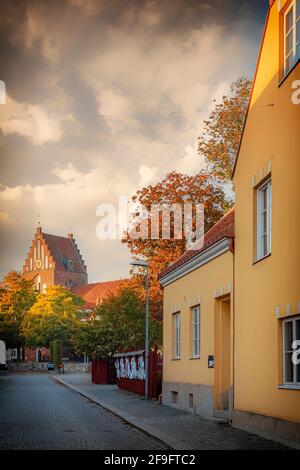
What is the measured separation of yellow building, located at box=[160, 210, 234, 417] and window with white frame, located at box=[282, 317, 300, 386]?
3.39 m

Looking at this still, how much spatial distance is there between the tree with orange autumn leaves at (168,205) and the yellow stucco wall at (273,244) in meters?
21.8

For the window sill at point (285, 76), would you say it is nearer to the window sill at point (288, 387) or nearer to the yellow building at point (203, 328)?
the yellow building at point (203, 328)

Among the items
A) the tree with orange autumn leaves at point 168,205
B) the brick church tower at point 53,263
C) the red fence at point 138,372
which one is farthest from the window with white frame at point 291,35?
the brick church tower at point 53,263

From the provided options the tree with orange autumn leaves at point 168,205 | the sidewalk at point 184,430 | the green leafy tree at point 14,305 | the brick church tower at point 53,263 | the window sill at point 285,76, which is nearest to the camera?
the sidewalk at point 184,430

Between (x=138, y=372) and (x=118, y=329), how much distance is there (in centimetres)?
1050

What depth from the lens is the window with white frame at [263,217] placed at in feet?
45.3

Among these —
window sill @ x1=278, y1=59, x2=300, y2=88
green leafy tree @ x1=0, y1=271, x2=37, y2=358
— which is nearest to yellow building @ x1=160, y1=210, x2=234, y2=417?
window sill @ x1=278, y1=59, x2=300, y2=88

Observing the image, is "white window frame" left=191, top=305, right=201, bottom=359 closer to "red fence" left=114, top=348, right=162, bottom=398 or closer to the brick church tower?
"red fence" left=114, top=348, right=162, bottom=398

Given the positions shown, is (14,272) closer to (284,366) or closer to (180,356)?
(180,356)

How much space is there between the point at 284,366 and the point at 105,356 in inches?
1111

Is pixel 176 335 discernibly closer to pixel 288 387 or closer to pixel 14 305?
pixel 288 387

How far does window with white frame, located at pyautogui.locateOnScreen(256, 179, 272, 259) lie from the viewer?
13812 mm

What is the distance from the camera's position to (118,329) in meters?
39.0
